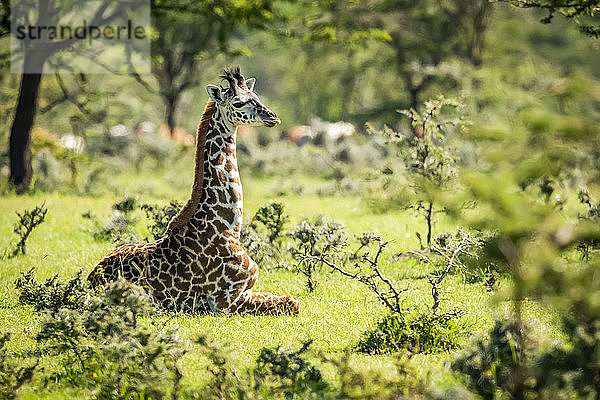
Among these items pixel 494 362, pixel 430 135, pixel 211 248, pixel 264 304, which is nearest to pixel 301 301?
pixel 264 304

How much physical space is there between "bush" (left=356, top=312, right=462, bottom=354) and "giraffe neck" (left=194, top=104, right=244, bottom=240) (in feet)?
6.14

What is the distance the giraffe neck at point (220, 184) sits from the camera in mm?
8109

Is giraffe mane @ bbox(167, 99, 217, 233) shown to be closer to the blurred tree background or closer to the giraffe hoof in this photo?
the giraffe hoof

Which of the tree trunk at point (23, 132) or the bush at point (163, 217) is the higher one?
the tree trunk at point (23, 132)

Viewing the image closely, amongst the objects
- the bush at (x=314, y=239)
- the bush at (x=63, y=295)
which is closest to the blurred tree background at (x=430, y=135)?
the bush at (x=314, y=239)

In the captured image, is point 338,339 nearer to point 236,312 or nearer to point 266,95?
point 236,312

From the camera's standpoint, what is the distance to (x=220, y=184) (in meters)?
8.20

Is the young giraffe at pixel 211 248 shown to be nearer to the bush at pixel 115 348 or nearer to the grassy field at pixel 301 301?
the grassy field at pixel 301 301

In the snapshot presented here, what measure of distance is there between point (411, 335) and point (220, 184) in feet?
8.25

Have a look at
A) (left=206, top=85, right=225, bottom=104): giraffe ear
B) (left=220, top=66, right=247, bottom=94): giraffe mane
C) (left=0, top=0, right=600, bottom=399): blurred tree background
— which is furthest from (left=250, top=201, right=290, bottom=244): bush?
(left=206, top=85, right=225, bottom=104): giraffe ear

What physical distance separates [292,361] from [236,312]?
2140mm

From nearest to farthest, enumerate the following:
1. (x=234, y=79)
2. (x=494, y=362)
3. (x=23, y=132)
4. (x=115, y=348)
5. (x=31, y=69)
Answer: (x=494, y=362) → (x=115, y=348) → (x=234, y=79) → (x=31, y=69) → (x=23, y=132)

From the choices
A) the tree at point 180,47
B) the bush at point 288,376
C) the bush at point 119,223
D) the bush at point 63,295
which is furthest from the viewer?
the tree at point 180,47

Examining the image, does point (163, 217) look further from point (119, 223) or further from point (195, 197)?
point (195, 197)
